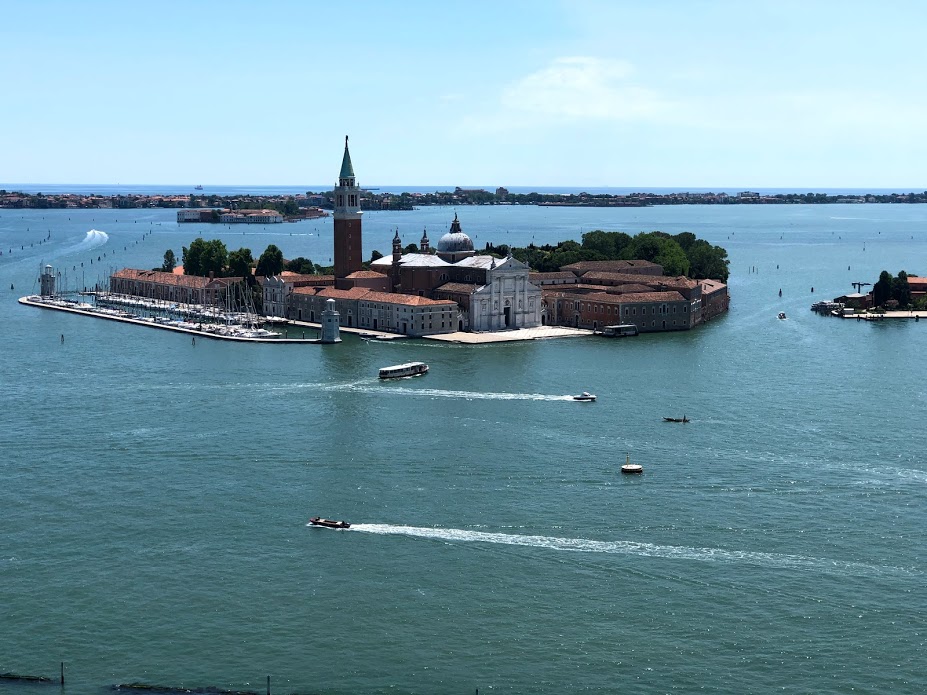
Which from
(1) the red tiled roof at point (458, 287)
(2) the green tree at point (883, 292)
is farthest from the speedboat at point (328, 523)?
(2) the green tree at point (883, 292)

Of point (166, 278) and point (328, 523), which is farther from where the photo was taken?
point (166, 278)

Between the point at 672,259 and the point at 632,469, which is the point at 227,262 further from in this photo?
the point at 632,469

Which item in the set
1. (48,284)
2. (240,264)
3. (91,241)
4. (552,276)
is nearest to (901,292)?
(552,276)

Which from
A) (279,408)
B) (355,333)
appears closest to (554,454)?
(279,408)

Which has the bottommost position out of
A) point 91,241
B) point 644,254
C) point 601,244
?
point 91,241

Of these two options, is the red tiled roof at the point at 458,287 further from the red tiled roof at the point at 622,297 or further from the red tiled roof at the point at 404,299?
the red tiled roof at the point at 622,297

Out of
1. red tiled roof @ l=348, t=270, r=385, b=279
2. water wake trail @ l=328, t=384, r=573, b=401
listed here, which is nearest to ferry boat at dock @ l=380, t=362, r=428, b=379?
water wake trail @ l=328, t=384, r=573, b=401
